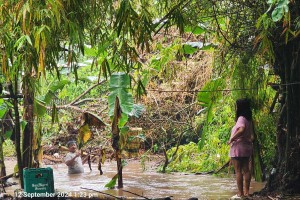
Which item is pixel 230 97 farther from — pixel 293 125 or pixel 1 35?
pixel 1 35

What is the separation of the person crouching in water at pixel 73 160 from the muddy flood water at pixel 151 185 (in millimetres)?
185

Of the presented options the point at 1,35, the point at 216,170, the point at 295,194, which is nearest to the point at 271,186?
the point at 295,194

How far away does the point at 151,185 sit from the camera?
31.7 ft

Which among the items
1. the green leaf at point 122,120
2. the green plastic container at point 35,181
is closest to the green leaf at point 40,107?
the green leaf at point 122,120

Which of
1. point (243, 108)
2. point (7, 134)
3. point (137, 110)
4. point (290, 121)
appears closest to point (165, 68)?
point (137, 110)

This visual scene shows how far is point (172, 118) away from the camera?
12.2 m

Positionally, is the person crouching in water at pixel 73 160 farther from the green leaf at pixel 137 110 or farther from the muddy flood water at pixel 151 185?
the green leaf at pixel 137 110

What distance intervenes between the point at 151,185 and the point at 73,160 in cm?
237

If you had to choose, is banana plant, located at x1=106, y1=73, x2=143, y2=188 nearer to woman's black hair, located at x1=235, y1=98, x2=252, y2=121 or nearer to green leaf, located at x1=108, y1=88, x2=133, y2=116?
green leaf, located at x1=108, y1=88, x2=133, y2=116

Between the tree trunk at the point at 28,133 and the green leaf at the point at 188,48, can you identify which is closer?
the tree trunk at the point at 28,133

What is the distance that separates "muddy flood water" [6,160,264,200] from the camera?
840 cm

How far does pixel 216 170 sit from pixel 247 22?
4.55 metres

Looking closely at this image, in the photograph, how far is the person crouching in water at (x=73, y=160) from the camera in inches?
440

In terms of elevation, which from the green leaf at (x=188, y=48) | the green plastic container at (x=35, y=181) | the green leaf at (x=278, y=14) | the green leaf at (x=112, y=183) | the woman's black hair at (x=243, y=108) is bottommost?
the green leaf at (x=112, y=183)
